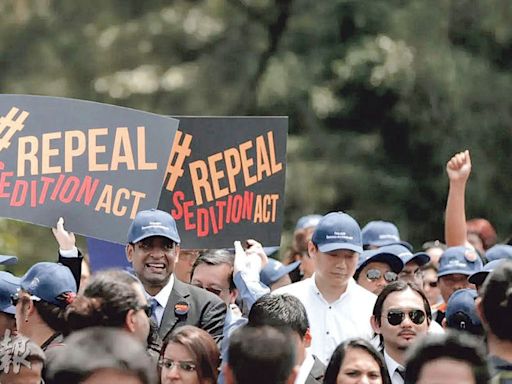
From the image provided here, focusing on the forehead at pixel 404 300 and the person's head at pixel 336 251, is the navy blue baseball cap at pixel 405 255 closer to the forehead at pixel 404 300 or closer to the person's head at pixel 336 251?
the person's head at pixel 336 251

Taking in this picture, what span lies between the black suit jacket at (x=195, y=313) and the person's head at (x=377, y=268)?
65.5 inches

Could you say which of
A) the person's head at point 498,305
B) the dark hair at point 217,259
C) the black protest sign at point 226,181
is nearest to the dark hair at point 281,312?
the person's head at point 498,305

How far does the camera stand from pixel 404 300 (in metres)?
7.70

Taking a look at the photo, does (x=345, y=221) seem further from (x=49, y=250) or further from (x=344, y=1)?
(x=49, y=250)

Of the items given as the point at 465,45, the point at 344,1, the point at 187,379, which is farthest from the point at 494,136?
the point at 187,379

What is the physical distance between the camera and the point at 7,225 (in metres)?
19.1

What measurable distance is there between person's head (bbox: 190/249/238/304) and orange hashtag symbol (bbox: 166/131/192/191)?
50cm

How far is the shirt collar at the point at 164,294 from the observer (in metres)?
8.09

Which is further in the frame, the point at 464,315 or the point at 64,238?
the point at 64,238

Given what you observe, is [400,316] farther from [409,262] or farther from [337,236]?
[409,262]

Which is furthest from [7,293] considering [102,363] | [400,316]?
[102,363]

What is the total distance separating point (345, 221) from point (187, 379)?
2226mm

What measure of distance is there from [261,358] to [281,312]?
2.39m

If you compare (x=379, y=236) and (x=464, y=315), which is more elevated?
(x=379, y=236)
